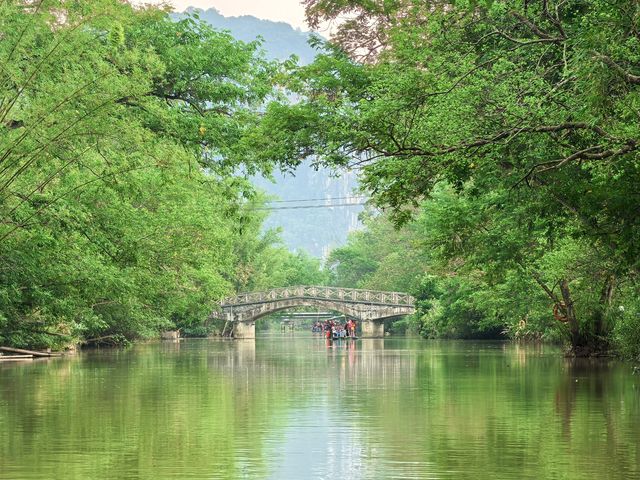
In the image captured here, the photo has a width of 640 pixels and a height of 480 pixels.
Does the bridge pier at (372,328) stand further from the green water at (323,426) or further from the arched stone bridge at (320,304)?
the green water at (323,426)

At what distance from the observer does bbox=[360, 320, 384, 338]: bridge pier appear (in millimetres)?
99688

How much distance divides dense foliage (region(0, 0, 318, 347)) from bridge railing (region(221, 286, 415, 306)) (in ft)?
174

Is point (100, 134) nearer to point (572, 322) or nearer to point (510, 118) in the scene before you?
point (510, 118)

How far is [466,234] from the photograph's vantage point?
3397 centimetres

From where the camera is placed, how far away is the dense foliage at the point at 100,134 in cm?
2211

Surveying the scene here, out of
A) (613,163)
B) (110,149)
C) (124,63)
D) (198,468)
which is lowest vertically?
(198,468)

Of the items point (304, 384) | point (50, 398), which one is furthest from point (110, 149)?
point (304, 384)

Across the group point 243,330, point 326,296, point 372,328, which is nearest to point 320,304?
point 326,296

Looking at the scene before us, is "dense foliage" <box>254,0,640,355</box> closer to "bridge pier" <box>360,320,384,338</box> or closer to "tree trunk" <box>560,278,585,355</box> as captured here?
"tree trunk" <box>560,278,585,355</box>

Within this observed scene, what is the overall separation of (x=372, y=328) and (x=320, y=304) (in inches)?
189

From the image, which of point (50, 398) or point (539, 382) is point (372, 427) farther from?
point (539, 382)

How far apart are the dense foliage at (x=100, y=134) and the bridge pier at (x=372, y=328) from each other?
56395 millimetres

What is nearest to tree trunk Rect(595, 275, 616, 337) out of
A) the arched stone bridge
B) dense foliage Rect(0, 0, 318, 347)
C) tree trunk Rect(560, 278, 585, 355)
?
tree trunk Rect(560, 278, 585, 355)

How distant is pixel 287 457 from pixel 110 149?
12299mm
